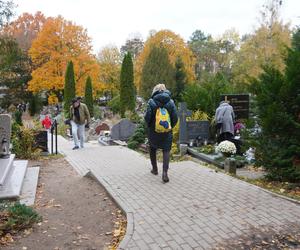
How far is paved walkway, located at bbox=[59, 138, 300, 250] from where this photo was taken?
14.2ft

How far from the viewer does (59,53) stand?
119ft

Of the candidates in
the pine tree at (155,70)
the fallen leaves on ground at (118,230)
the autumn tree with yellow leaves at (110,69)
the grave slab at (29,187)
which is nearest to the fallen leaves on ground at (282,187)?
the fallen leaves on ground at (118,230)

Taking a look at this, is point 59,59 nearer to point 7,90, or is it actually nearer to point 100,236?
point 7,90

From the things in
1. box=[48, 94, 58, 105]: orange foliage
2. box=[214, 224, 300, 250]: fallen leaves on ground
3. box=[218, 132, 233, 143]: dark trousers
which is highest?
box=[48, 94, 58, 105]: orange foliage

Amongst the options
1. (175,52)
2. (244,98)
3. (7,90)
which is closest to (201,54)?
(175,52)

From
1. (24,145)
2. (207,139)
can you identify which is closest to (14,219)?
(24,145)

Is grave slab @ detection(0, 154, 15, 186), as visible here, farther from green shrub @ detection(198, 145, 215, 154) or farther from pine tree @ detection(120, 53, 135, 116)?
pine tree @ detection(120, 53, 135, 116)

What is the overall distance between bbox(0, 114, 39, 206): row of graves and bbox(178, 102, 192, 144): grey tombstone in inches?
185

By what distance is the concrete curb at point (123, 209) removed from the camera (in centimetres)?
422

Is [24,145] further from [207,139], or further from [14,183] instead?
[207,139]

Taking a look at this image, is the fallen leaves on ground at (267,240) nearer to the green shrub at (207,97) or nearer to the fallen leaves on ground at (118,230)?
the fallen leaves on ground at (118,230)

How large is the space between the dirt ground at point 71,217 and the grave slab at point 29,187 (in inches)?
4.8

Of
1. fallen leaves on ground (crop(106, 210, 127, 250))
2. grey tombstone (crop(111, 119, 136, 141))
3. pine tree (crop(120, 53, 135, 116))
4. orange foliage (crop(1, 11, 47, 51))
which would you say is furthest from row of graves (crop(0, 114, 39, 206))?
orange foliage (crop(1, 11, 47, 51))

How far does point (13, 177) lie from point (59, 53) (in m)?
30.7
